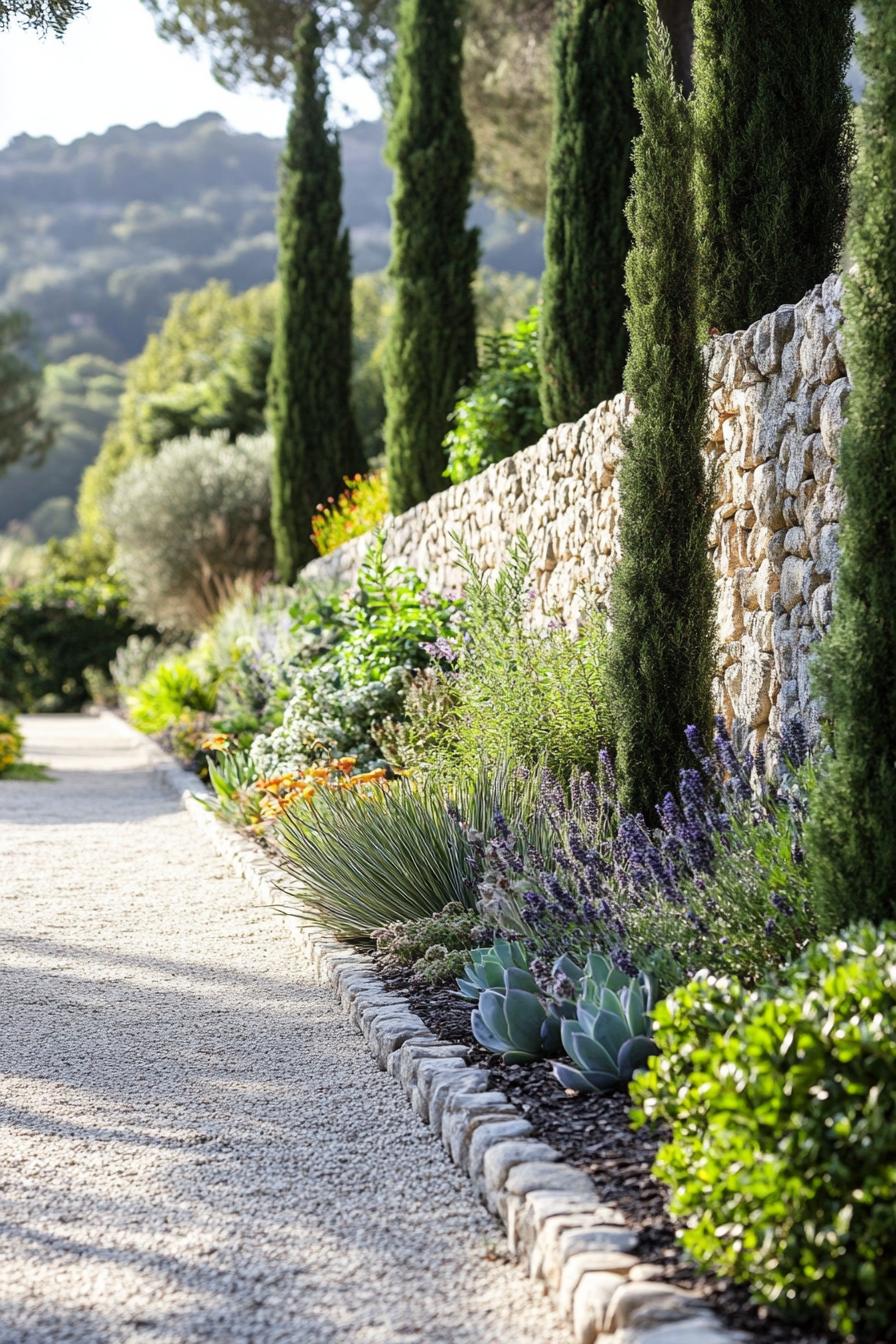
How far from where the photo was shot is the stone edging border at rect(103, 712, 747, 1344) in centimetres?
207

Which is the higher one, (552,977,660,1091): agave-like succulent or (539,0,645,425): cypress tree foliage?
(539,0,645,425): cypress tree foliage

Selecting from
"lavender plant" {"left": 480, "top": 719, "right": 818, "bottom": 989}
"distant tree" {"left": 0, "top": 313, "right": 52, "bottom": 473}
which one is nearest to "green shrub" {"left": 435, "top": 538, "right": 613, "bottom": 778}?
"lavender plant" {"left": 480, "top": 719, "right": 818, "bottom": 989}

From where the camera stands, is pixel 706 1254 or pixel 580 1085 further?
pixel 580 1085

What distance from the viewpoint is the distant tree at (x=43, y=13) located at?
5.57m

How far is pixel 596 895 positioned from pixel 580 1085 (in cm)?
80

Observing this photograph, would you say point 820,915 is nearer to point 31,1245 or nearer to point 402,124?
point 31,1245

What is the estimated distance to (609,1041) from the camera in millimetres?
3000

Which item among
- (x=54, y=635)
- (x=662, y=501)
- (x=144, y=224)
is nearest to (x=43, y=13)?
(x=662, y=501)

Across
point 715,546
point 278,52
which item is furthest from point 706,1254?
point 278,52

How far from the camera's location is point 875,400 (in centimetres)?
304

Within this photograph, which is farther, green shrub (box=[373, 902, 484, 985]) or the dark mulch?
green shrub (box=[373, 902, 484, 985])

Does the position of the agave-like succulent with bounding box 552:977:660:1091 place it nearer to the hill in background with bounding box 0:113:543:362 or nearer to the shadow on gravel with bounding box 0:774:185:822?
the shadow on gravel with bounding box 0:774:185:822

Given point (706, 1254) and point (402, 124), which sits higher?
point (402, 124)

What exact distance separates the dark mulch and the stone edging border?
4 cm
